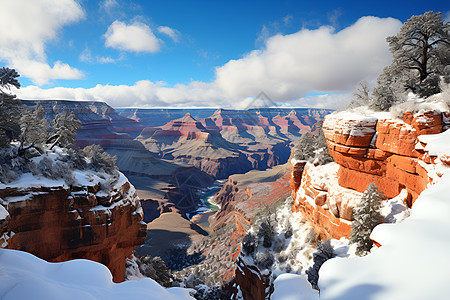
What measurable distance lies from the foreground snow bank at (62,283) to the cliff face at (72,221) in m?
9.70

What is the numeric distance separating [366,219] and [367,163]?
3.88 m

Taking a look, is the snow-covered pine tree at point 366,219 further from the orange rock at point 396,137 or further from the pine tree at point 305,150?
the pine tree at point 305,150

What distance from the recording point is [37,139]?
15.1 meters

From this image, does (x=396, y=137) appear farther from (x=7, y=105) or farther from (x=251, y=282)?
(x=7, y=105)

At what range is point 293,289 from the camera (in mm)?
4918

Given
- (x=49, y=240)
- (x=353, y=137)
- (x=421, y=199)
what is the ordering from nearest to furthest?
1. (x=421, y=199)
2. (x=49, y=240)
3. (x=353, y=137)

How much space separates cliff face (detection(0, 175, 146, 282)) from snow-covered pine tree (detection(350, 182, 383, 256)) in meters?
16.7

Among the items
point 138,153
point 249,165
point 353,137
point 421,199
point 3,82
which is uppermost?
point 3,82

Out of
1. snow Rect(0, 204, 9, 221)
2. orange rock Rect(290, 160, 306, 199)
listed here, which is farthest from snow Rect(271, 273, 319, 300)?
orange rock Rect(290, 160, 306, 199)

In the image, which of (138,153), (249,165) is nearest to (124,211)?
(138,153)

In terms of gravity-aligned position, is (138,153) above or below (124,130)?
below

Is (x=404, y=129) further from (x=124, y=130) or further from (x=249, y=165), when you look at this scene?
(x=124, y=130)

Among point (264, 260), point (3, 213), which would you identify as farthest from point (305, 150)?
point (3, 213)

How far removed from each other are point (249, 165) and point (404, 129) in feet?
446
